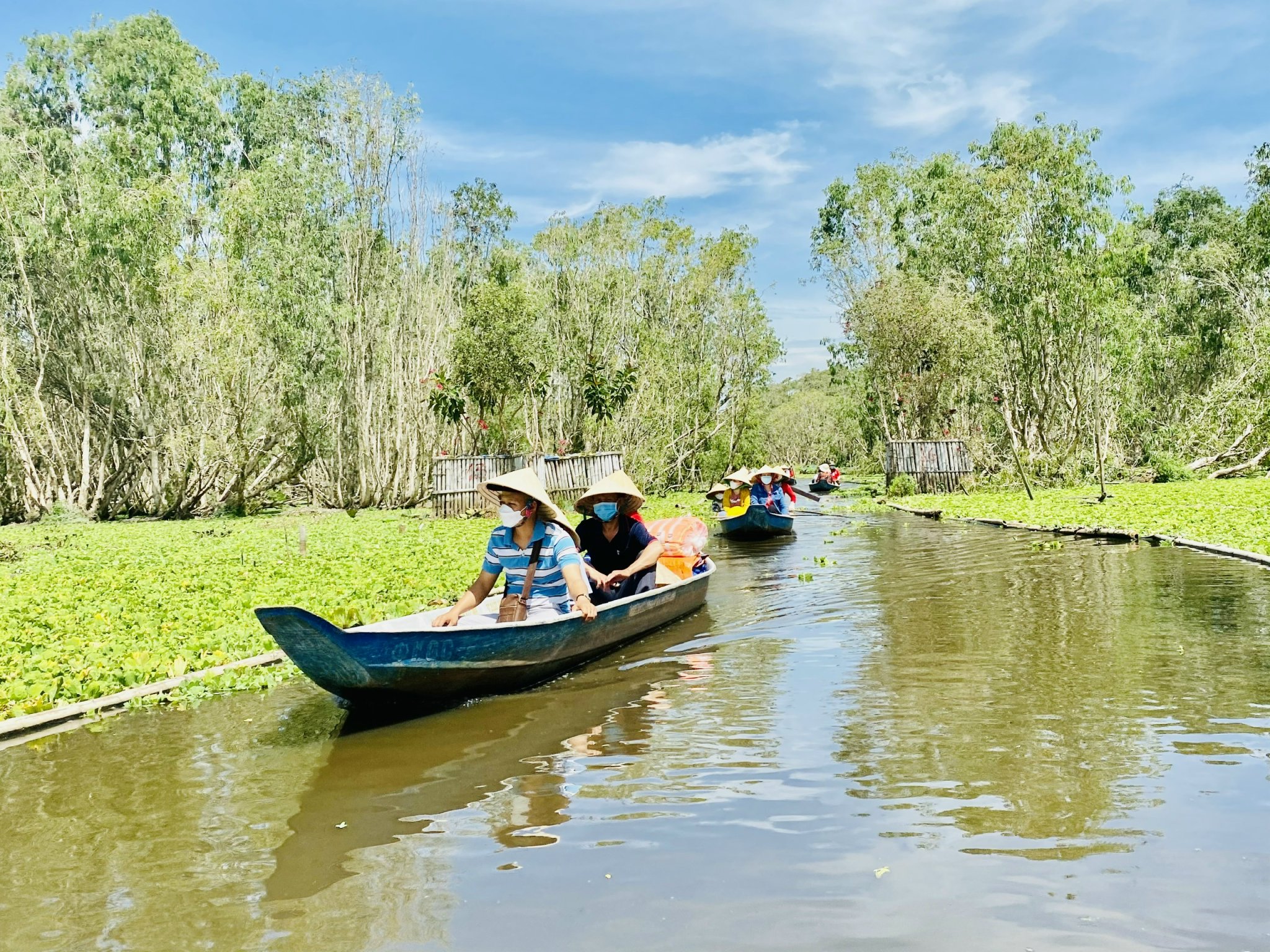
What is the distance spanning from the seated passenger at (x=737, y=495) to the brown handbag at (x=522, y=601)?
12103 mm

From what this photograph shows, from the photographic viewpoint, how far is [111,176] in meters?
26.1

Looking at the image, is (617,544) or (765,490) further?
(765,490)

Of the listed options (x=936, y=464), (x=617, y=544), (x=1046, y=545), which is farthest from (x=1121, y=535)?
(x=936, y=464)

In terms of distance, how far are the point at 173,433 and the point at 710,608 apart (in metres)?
19.9

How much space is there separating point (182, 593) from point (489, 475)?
1491cm

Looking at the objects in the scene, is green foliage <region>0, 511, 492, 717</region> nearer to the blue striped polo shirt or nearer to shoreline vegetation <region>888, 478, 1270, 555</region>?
the blue striped polo shirt

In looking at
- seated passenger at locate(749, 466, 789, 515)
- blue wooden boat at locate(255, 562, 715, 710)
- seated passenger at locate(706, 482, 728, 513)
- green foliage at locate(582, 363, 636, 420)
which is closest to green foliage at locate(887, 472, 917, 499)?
seated passenger at locate(706, 482, 728, 513)

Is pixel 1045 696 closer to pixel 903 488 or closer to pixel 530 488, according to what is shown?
pixel 530 488

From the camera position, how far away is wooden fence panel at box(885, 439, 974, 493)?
105 ft

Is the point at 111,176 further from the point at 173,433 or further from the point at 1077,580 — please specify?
the point at 1077,580

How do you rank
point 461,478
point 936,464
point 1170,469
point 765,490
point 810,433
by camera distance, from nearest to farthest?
1. point 765,490
2. point 461,478
3. point 1170,469
4. point 936,464
5. point 810,433

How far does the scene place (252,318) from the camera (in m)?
27.0

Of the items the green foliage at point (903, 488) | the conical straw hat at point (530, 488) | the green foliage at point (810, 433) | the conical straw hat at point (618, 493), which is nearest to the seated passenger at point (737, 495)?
the conical straw hat at point (618, 493)

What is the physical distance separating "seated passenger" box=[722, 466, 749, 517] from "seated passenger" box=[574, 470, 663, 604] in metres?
10.0
